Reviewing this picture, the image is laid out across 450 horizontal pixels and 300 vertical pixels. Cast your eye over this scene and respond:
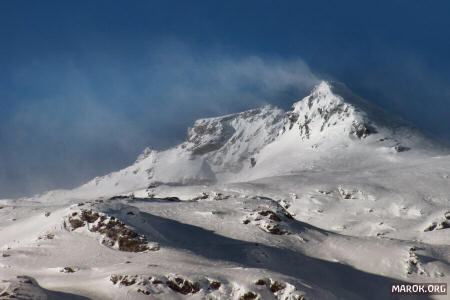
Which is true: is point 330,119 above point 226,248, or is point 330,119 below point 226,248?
above

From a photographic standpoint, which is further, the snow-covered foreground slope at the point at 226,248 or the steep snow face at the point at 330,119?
the steep snow face at the point at 330,119

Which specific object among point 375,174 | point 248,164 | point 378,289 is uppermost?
point 248,164

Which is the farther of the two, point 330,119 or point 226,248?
point 330,119

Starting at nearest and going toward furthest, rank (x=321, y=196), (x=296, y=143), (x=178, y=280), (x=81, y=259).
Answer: (x=178, y=280)
(x=81, y=259)
(x=321, y=196)
(x=296, y=143)

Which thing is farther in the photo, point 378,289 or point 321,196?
point 321,196

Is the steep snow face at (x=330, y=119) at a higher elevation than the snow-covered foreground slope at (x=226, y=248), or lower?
higher

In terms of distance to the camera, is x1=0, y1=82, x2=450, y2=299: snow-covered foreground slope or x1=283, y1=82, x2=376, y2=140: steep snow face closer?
x1=0, y1=82, x2=450, y2=299: snow-covered foreground slope

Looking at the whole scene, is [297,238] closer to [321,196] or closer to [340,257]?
[340,257]

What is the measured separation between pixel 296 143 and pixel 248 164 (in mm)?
31634

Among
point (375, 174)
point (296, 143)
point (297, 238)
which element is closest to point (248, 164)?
point (296, 143)

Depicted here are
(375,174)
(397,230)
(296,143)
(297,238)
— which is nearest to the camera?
(297,238)

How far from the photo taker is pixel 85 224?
3881 centimetres

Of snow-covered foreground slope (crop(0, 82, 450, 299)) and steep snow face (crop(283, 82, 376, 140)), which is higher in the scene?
steep snow face (crop(283, 82, 376, 140))

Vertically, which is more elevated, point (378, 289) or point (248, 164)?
point (248, 164)
